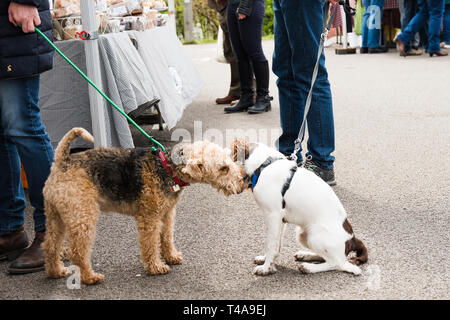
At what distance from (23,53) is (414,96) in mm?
5747

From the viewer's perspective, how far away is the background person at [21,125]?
103 inches

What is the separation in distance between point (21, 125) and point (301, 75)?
1937 mm

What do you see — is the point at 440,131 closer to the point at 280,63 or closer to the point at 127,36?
the point at 280,63

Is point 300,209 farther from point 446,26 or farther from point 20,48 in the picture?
point 446,26

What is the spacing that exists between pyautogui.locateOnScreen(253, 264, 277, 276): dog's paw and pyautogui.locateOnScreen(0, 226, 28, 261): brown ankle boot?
133 cm

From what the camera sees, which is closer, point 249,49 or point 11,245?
point 11,245

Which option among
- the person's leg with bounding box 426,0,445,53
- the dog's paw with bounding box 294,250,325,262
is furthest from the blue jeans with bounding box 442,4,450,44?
the dog's paw with bounding box 294,250,325,262

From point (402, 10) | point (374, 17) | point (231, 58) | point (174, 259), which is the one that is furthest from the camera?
point (374, 17)

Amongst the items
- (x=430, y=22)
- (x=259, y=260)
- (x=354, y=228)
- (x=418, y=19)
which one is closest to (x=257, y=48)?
(x=354, y=228)

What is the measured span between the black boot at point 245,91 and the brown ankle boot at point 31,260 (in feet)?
13.7

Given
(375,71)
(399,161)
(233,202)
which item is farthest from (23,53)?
(375,71)

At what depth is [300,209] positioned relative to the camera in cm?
260

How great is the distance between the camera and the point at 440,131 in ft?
17.5

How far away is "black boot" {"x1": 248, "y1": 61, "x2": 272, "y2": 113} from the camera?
6.45m
